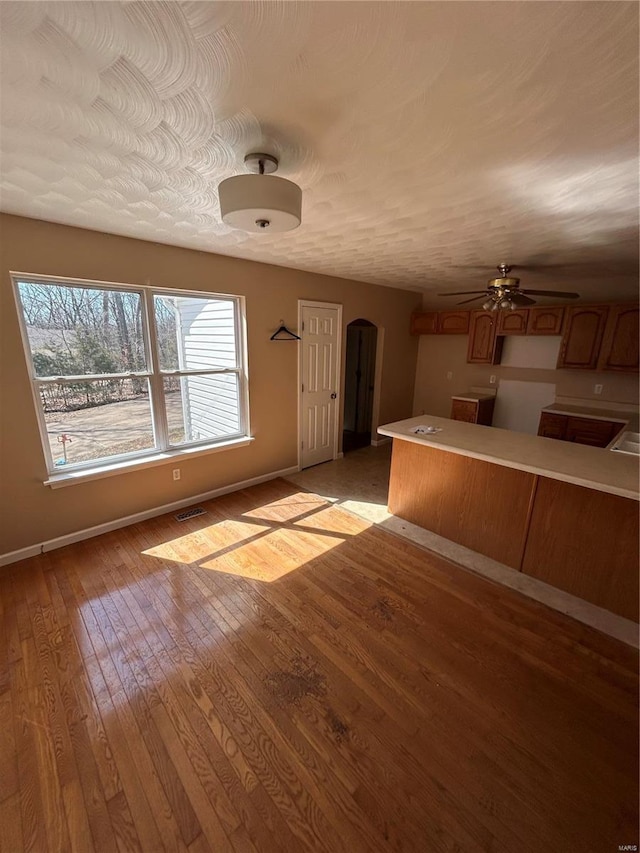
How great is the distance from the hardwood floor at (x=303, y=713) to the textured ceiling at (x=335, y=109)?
240 centimetres

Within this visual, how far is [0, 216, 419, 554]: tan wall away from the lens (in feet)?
7.66

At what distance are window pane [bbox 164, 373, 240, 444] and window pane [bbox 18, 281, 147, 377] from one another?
1.38 feet

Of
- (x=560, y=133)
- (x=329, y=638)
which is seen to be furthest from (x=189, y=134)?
(x=329, y=638)

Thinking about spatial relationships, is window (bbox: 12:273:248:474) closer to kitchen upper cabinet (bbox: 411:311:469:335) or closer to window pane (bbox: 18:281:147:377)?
window pane (bbox: 18:281:147:377)

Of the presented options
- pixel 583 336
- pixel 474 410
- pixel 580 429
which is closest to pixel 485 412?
pixel 474 410

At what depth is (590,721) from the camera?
152cm

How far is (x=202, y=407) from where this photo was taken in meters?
3.53

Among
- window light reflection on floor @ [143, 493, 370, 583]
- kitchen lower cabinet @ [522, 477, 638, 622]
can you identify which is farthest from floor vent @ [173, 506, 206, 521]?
kitchen lower cabinet @ [522, 477, 638, 622]

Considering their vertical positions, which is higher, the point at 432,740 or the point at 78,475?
the point at 78,475

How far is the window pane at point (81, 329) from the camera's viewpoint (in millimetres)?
2424

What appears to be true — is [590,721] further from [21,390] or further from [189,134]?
[21,390]

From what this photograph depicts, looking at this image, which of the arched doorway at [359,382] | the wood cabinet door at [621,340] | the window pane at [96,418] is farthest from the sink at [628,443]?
the window pane at [96,418]

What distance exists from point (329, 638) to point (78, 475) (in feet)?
7.44

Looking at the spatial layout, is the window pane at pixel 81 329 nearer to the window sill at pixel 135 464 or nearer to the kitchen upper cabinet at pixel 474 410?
the window sill at pixel 135 464
